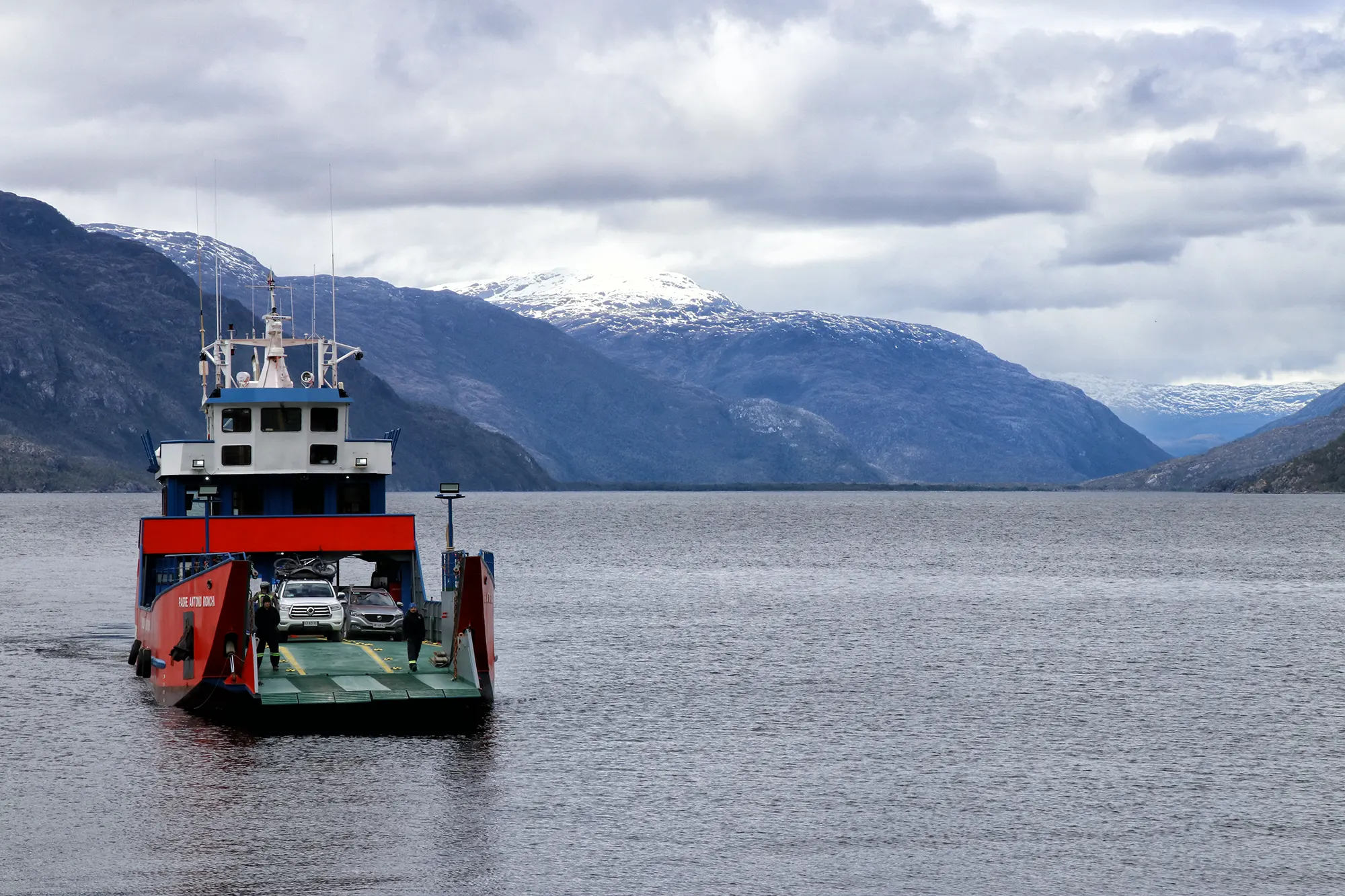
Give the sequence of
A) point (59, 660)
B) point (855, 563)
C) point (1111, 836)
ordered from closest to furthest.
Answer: point (1111, 836) < point (59, 660) < point (855, 563)

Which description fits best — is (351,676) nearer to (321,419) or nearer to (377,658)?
(377,658)

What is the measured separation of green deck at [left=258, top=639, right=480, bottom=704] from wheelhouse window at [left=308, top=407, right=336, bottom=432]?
30.8ft

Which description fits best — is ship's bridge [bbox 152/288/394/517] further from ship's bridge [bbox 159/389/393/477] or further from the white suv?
the white suv

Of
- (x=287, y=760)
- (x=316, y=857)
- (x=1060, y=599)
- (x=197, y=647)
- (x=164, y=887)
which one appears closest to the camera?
(x=164, y=887)

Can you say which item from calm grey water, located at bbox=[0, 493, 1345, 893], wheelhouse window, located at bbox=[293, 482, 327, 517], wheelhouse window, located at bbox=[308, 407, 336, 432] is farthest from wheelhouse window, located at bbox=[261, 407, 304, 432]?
calm grey water, located at bbox=[0, 493, 1345, 893]

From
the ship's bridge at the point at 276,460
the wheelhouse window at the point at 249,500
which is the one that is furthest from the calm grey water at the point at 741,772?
the ship's bridge at the point at 276,460

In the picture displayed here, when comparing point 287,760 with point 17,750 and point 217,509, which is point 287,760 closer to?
point 17,750

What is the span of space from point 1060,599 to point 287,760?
6831cm

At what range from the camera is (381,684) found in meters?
46.2

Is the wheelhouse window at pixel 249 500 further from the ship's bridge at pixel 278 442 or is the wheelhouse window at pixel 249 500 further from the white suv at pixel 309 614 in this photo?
the white suv at pixel 309 614

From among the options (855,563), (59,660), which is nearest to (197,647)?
(59,660)

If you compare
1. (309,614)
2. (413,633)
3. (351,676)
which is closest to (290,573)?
(309,614)

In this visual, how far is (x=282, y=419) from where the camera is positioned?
195ft

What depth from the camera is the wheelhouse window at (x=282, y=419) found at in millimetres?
59375
